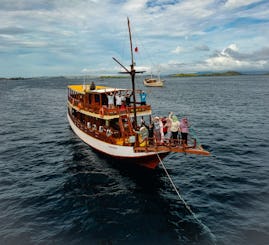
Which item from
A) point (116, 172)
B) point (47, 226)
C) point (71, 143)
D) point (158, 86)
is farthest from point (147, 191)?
point (158, 86)

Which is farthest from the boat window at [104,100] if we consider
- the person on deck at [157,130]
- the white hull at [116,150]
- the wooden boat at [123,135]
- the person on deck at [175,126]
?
the person on deck at [175,126]

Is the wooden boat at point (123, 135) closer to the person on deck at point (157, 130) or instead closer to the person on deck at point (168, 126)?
the person on deck at point (157, 130)

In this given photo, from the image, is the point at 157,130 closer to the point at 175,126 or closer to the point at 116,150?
Answer: the point at 175,126

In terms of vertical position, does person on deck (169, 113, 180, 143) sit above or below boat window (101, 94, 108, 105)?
below

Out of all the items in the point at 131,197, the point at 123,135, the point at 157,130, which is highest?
the point at 157,130

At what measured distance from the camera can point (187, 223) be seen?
43.8 ft

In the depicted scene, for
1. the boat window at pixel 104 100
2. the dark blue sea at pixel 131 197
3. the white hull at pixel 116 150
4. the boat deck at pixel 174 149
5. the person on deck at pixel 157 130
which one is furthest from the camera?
the boat window at pixel 104 100

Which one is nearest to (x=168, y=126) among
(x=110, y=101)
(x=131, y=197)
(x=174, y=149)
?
(x=174, y=149)

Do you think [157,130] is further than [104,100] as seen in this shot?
No

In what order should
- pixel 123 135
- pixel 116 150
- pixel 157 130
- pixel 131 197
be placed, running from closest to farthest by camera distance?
1. pixel 131 197
2. pixel 157 130
3. pixel 123 135
4. pixel 116 150

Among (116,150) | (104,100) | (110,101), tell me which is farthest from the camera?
(104,100)

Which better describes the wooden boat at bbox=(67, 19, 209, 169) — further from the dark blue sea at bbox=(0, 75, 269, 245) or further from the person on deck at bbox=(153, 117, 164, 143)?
the dark blue sea at bbox=(0, 75, 269, 245)

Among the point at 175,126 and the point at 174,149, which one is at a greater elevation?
the point at 175,126

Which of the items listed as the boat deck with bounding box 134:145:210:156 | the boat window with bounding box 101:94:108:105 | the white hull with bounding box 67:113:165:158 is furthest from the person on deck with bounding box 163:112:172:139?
the boat window with bounding box 101:94:108:105
